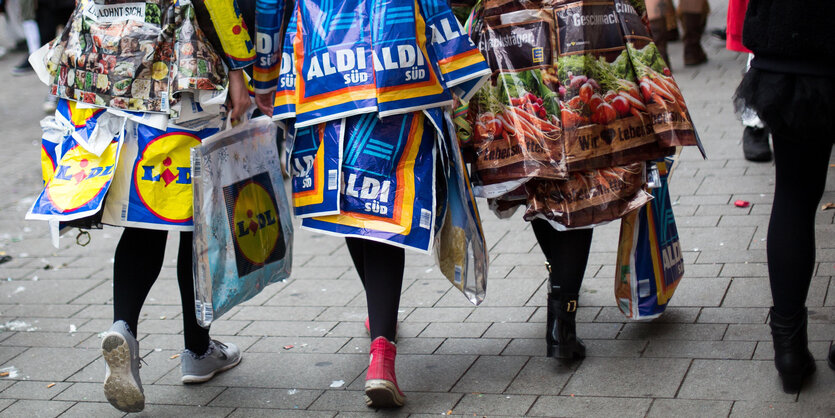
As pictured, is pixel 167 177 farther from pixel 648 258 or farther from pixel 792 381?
pixel 792 381

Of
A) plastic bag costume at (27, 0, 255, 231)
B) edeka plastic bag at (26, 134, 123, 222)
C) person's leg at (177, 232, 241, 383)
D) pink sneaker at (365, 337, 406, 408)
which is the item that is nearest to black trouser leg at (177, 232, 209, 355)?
person's leg at (177, 232, 241, 383)

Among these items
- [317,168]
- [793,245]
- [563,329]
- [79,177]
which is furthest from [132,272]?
[793,245]

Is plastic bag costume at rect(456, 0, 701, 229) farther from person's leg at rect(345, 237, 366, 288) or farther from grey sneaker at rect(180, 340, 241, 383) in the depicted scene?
grey sneaker at rect(180, 340, 241, 383)

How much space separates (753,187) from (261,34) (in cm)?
317

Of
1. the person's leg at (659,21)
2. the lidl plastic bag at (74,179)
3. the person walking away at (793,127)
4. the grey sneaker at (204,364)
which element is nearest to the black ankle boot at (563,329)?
the person walking away at (793,127)

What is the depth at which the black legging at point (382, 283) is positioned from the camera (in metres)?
3.16

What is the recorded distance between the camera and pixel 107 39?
303 centimetres

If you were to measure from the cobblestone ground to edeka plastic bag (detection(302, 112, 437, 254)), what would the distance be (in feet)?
1.99

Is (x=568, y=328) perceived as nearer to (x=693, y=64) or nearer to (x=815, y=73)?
(x=815, y=73)

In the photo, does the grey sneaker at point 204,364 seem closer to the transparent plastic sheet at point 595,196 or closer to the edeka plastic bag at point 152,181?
the edeka plastic bag at point 152,181

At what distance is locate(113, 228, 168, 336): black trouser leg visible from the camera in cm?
321

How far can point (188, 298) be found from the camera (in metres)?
3.43

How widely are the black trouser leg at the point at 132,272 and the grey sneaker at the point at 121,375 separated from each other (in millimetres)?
118

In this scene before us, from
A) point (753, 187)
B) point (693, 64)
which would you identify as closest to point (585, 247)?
point (753, 187)
